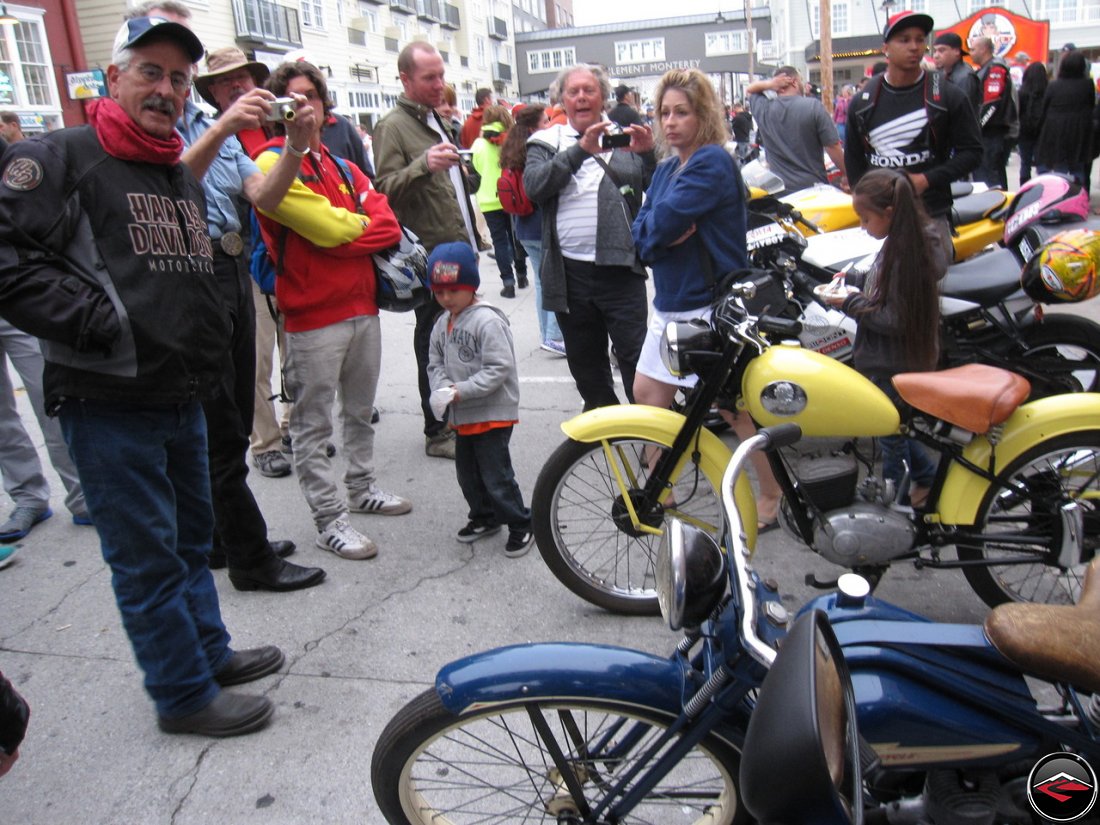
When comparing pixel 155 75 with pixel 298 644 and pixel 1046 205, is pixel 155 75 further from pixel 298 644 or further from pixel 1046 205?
pixel 1046 205

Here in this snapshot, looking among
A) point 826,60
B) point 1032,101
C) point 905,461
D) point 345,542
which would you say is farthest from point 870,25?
point 345,542

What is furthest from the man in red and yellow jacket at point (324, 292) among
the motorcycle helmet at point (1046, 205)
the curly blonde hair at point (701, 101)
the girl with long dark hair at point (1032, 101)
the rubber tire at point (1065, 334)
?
the girl with long dark hair at point (1032, 101)

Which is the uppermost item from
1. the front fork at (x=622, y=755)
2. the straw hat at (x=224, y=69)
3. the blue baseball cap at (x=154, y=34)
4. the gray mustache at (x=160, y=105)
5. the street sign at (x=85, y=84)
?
the street sign at (x=85, y=84)

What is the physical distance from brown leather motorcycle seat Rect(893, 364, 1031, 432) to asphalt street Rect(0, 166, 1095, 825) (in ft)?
2.85

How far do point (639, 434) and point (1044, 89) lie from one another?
10.5 meters

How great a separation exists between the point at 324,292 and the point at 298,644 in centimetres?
142

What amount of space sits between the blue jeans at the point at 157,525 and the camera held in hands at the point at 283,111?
38.4 inches

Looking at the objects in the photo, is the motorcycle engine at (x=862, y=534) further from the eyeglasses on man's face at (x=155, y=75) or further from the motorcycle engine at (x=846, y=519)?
the eyeglasses on man's face at (x=155, y=75)

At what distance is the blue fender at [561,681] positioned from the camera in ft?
6.09

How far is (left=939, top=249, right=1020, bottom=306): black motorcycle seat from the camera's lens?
13.1 ft

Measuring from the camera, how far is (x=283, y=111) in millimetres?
2842

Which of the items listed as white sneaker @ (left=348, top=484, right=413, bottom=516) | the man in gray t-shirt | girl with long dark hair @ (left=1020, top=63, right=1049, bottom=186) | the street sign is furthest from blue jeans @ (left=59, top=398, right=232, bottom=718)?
the street sign

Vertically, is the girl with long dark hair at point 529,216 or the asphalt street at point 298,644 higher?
the girl with long dark hair at point 529,216

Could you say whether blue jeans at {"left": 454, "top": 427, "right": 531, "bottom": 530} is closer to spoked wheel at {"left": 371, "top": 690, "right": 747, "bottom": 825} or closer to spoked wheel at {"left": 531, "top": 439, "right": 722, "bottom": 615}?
spoked wheel at {"left": 531, "top": 439, "right": 722, "bottom": 615}
